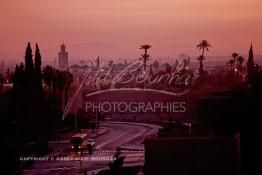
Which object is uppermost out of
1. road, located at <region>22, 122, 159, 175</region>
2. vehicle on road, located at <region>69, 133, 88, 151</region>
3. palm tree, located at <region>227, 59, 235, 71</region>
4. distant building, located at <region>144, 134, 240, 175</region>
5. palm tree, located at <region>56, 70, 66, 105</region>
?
palm tree, located at <region>227, 59, 235, 71</region>

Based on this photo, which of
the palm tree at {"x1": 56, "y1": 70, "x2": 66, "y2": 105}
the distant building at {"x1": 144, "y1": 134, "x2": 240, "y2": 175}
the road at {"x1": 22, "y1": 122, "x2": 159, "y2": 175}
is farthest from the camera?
the palm tree at {"x1": 56, "y1": 70, "x2": 66, "y2": 105}

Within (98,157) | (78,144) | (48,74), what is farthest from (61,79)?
(98,157)

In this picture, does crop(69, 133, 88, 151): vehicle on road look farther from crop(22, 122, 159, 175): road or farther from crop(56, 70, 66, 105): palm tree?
crop(56, 70, 66, 105): palm tree

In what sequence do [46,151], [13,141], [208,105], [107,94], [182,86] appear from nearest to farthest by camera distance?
1. [208,105]
2. [46,151]
3. [13,141]
4. [107,94]
5. [182,86]

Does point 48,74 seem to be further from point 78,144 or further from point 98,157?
point 98,157

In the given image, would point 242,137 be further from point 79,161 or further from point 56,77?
point 56,77

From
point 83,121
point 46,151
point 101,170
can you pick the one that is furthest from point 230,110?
point 83,121

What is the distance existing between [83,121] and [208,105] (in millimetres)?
8171

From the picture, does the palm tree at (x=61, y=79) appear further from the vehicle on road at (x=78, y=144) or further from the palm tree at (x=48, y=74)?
the vehicle on road at (x=78, y=144)

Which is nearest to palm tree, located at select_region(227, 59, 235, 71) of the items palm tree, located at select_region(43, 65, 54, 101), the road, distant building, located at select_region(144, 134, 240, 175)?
palm tree, located at select_region(43, 65, 54, 101)

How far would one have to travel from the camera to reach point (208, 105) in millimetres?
15297

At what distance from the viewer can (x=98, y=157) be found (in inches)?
634

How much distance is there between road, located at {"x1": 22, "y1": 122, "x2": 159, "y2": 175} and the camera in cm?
1505

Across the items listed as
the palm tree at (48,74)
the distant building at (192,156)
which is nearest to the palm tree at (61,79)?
the palm tree at (48,74)
